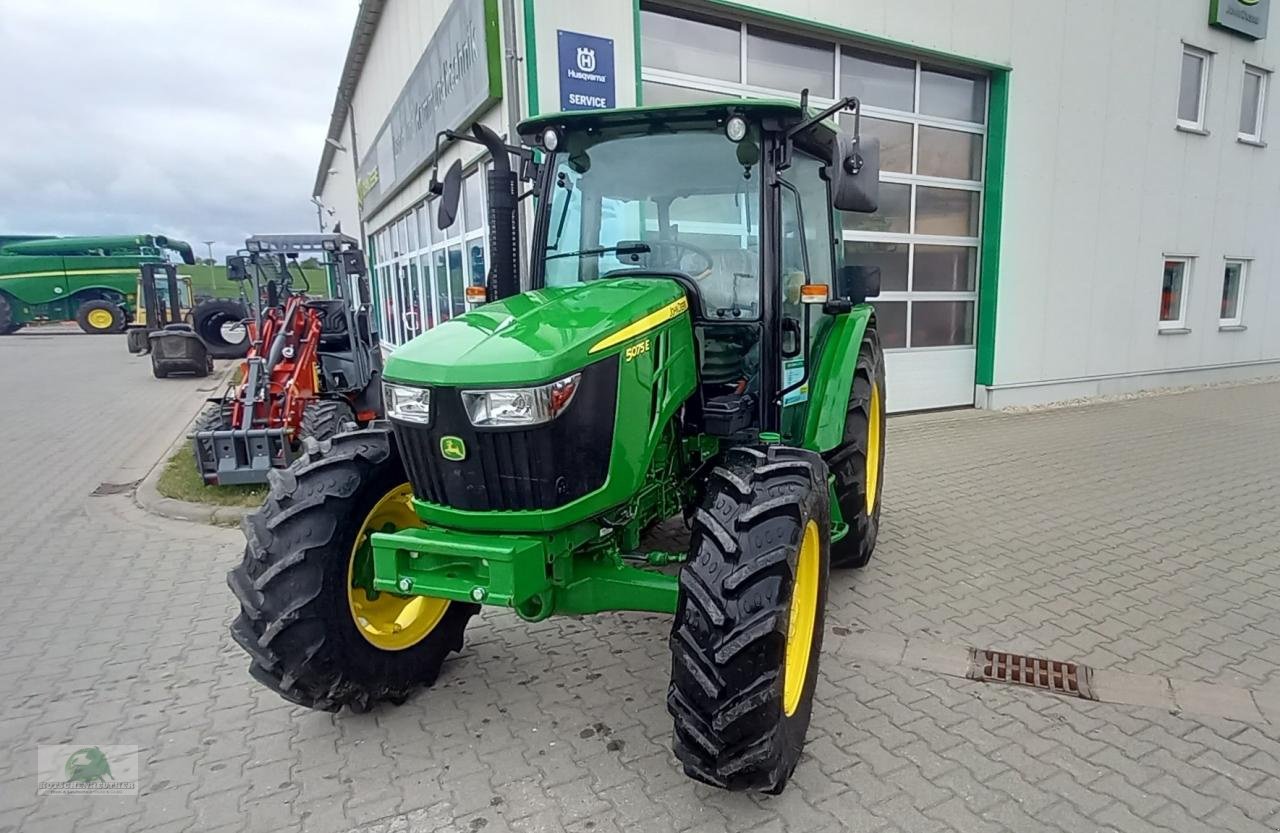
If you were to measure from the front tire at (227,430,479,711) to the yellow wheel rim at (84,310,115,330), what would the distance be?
27801mm

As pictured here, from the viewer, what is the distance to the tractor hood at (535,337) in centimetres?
238

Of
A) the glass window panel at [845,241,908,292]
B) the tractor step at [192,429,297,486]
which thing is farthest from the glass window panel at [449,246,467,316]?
the glass window panel at [845,241,908,292]

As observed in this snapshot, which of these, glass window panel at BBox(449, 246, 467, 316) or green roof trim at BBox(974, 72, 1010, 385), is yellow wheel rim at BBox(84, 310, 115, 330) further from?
green roof trim at BBox(974, 72, 1010, 385)

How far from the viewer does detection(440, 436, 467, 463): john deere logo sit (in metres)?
2.46

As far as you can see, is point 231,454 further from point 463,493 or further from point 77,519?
point 463,493

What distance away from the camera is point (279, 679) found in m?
2.68

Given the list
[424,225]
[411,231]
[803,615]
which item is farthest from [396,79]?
[803,615]

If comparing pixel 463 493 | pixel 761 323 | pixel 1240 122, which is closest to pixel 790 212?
pixel 761 323

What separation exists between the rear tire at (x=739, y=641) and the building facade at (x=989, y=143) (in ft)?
16.3

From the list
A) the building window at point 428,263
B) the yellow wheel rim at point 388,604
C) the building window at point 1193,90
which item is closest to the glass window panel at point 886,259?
the building window at point 428,263

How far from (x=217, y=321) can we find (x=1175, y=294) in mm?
17930

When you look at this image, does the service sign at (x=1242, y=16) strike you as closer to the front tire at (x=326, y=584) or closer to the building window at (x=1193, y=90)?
the building window at (x=1193, y=90)

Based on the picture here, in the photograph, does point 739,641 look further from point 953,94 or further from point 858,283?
point 953,94

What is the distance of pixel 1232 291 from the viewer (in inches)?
490
